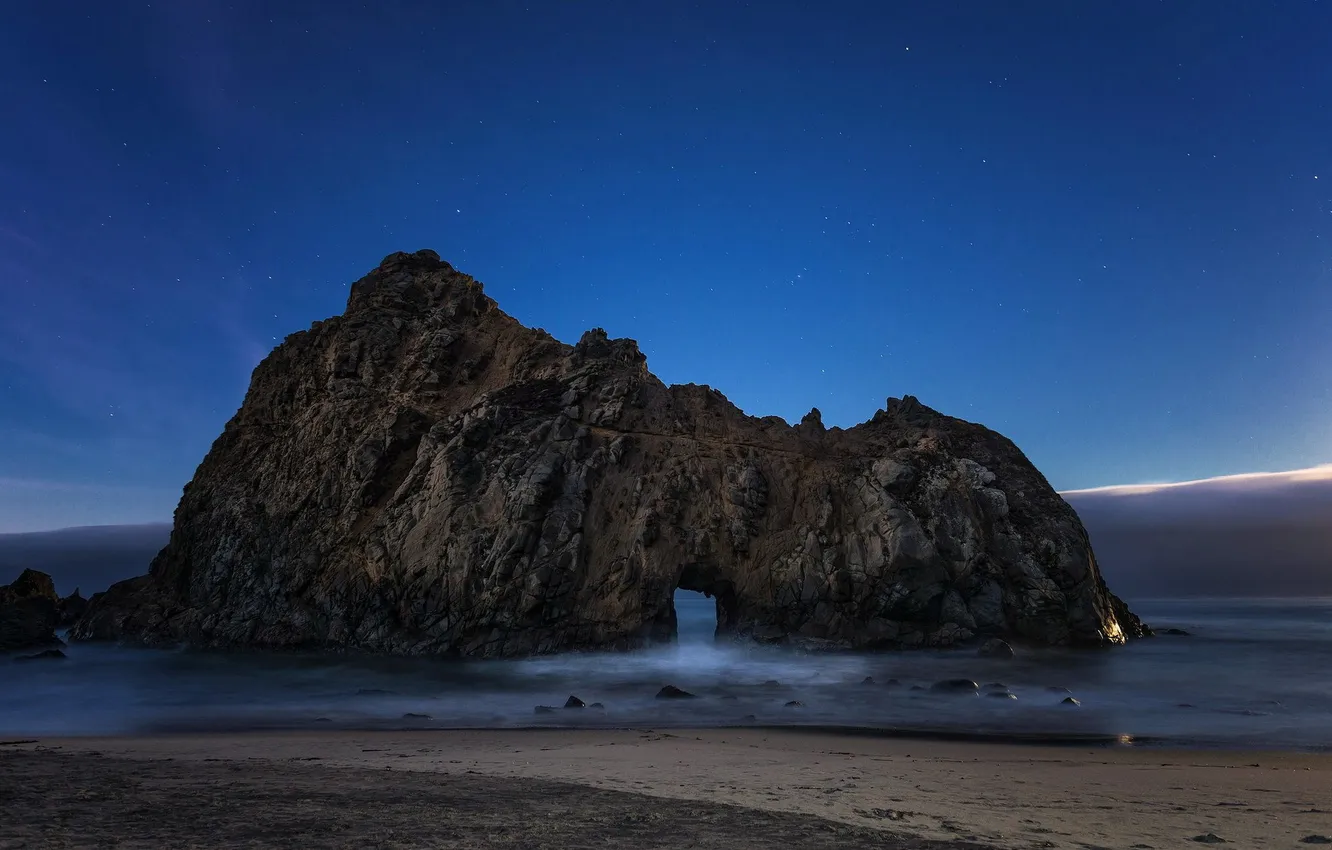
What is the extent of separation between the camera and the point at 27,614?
39.9m

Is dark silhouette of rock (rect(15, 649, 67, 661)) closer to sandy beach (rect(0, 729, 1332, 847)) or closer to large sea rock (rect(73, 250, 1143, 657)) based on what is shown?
large sea rock (rect(73, 250, 1143, 657))

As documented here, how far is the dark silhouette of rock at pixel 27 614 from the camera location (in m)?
38.3

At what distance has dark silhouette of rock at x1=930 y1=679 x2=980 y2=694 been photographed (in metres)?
22.0

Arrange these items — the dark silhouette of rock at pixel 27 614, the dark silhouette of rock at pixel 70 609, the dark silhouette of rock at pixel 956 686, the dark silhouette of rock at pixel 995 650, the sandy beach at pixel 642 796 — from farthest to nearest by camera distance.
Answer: the dark silhouette of rock at pixel 70 609, the dark silhouette of rock at pixel 27 614, the dark silhouette of rock at pixel 995 650, the dark silhouette of rock at pixel 956 686, the sandy beach at pixel 642 796

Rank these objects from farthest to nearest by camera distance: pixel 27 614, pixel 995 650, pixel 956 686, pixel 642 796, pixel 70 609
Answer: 1. pixel 70 609
2. pixel 27 614
3. pixel 995 650
4. pixel 956 686
5. pixel 642 796

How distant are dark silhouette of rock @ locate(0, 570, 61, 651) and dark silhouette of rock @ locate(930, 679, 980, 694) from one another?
144 ft

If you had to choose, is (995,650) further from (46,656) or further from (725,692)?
(46,656)

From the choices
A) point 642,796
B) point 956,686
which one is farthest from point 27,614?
point 642,796

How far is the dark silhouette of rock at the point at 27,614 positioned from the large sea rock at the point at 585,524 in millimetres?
2492

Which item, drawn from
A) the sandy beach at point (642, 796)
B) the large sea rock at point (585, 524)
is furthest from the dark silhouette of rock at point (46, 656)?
the sandy beach at point (642, 796)

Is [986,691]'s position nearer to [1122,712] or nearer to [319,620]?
[1122,712]

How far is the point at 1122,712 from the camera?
19188 mm

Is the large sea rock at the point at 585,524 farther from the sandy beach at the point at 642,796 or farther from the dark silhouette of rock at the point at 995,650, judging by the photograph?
the sandy beach at the point at 642,796

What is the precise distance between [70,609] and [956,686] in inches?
2484
